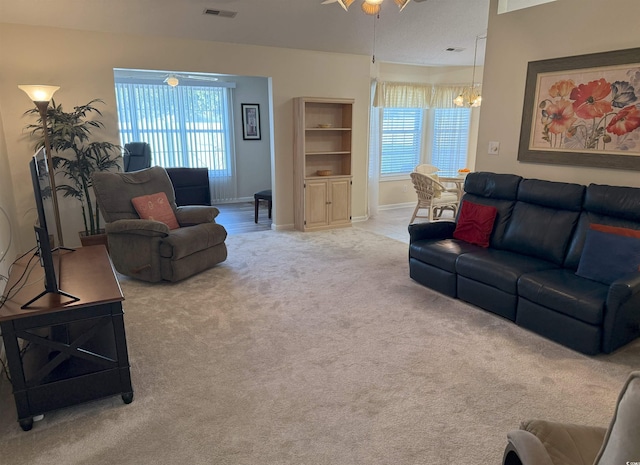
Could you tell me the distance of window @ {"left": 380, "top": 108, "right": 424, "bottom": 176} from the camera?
298 inches

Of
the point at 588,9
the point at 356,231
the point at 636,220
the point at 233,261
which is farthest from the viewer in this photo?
the point at 356,231

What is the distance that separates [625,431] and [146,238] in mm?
3768

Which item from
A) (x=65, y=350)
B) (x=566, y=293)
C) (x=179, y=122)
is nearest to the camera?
(x=65, y=350)

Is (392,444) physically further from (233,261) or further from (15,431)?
(233,261)

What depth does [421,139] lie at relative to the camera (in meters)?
7.98

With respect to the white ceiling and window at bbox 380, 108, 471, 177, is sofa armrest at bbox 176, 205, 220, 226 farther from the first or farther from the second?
window at bbox 380, 108, 471, 177

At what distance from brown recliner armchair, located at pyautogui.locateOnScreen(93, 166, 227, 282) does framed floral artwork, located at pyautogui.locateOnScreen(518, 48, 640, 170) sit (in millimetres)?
3176

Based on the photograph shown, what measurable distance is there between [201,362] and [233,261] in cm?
209

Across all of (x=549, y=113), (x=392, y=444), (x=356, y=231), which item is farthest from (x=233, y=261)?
(x=549, y=113)

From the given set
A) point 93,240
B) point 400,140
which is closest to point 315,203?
point 400,140

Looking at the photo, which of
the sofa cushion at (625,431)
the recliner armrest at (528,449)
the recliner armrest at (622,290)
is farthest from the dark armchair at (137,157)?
the sofa cushion at (625,431)

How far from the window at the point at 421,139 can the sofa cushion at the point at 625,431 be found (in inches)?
272

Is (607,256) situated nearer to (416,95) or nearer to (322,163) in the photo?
(322,163)

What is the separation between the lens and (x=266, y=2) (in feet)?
13.9
